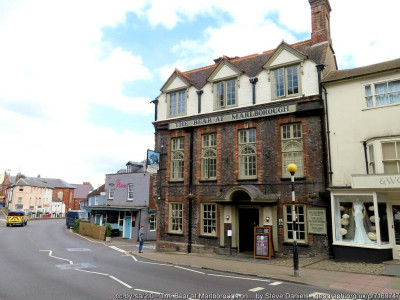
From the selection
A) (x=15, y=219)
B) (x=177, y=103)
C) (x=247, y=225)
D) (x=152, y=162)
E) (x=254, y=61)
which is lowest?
(x=15, y=219)

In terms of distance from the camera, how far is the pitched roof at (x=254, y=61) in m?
18.2

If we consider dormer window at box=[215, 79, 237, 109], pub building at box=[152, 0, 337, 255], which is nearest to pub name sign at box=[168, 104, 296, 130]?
pub building at box=[152, 0, 337, 255]

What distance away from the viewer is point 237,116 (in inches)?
755

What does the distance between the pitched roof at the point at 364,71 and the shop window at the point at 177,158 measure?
33.4 ft

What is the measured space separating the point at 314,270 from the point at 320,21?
14594 millimetres

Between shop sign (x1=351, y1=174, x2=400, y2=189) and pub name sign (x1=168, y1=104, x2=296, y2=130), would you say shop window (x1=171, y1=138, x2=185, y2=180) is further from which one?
shop sign (x1=351, y1=174, x2=400, y2=189)

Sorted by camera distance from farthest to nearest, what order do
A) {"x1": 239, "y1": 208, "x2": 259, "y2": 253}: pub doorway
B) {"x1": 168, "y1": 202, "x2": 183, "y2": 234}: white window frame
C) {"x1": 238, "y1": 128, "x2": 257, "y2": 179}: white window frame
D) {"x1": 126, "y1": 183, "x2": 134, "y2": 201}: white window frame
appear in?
{"x1": 126, "y1": 183, "x2": 134, "y2": 201}: white window frame < {"x1": 168, "y1": 202, "x2": 183, "y2": 234}: white window frame < {"x1": 239, "y1": 208, "x2": 259, "y2": 253}: pub doorway < {"x1": 238, "y1": 128, "x2": 257, "y2": 179}: white window frame

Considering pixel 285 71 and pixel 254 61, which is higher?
pixel 254 61

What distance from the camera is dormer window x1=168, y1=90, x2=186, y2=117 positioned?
22.2 m

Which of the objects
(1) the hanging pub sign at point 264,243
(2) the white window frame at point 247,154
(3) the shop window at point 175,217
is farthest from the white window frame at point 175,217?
(1) the hanging pub sign at point 264,243

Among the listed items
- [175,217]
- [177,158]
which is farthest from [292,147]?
[175,217]

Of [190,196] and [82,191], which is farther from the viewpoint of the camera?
[82,191]

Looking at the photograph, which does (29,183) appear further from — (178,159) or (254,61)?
(254,61)

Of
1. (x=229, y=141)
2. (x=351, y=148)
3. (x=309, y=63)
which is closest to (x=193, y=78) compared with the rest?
(x=229, y=141)
